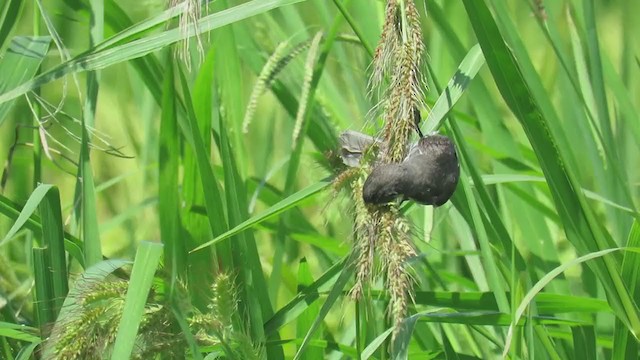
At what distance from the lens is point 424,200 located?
102 cm

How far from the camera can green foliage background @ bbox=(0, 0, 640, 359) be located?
127cm

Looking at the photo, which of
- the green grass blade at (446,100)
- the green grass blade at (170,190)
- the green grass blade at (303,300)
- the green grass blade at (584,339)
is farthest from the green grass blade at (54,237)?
the green grass blade at (584,339)

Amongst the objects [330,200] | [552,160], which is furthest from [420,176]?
[552,160]

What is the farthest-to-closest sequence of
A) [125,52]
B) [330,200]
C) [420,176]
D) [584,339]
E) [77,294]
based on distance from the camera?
[584,339]
[125,52]
[77,294]
[330,200]
[420,176]

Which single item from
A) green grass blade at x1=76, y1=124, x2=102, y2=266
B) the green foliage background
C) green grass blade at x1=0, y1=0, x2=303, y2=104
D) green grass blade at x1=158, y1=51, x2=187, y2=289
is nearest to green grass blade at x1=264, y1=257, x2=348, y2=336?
the green foliage background

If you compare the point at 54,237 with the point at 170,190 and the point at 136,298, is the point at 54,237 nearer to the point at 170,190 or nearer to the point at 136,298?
the point at 170,190

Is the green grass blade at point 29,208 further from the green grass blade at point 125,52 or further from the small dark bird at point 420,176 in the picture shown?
the small dark bird at point 420,176

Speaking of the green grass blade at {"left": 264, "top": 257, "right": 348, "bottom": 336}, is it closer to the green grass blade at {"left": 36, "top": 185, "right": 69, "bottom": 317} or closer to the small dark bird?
the green grass blade at {"left": 36, "top": 185, "right": 69, "bottom": 317}

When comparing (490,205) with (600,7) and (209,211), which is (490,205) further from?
(600,7)

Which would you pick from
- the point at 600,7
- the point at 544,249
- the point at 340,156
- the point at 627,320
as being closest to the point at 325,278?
the point at 340,156

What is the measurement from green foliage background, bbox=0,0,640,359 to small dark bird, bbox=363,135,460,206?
0.07m

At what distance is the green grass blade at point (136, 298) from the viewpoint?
116cm

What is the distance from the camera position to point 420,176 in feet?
3.25

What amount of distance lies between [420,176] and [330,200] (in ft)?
0.51
